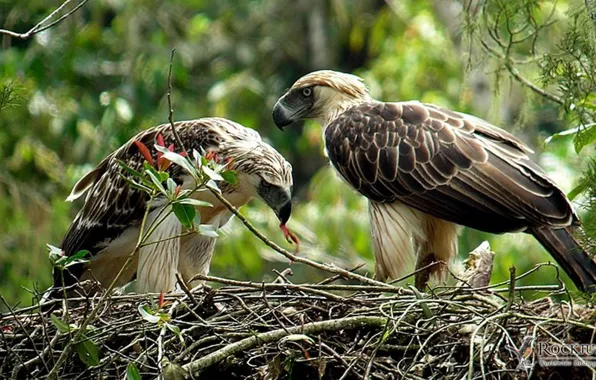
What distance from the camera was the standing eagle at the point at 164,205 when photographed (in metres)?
6.88

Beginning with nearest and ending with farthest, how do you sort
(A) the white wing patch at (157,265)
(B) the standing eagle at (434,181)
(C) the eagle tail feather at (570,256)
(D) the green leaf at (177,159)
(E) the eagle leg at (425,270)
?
(D) the green leaf at (177,159), (C) the eagle tail feather at (570,256), (B) the standing eagle at (434,181), (A) the white wing patch at (157,265), (E) the eagle leg at (425,270)

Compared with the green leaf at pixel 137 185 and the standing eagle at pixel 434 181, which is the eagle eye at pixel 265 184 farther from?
the green leaf at pixel 137 185

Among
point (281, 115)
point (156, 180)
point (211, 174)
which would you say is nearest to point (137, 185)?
point (156, 180)

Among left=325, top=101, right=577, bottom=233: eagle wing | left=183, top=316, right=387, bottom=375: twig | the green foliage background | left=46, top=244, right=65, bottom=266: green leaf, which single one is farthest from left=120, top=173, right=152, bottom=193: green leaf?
the green foliage background

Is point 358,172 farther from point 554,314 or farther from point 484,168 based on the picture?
point 554,314

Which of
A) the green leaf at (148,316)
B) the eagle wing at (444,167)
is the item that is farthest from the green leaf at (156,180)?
the eagle wing at (444,167)

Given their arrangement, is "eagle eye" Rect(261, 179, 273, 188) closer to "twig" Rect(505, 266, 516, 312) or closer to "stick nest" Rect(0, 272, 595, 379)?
"stick nest" Rect(0, 272, 595, 379)

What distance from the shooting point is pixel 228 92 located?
15.7m

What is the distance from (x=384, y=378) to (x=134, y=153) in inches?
111

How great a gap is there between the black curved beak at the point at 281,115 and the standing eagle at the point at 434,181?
1.11ft

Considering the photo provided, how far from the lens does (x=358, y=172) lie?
7.10 m

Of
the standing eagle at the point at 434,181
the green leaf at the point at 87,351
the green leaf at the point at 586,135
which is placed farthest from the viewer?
the standing eagle at the point at 434,181

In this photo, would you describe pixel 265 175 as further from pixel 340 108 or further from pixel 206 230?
pixel 206 230

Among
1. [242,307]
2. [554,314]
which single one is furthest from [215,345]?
[554,314]
